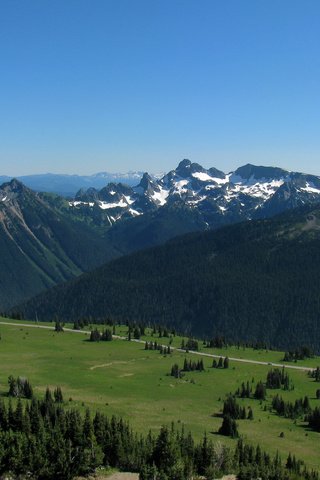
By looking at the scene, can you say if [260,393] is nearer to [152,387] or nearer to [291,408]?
[291,408]

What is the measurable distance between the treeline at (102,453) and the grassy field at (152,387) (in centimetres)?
1914

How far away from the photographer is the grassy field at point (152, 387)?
4648 inches

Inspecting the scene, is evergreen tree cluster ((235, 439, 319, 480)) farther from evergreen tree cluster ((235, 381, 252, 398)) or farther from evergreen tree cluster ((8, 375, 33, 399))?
evergreen tree cluster ((235, 381, 252, 398))

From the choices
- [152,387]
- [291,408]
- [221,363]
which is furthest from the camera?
[221,363]

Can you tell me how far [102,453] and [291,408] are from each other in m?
64.7

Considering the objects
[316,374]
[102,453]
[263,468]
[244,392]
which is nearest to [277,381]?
[244,392]

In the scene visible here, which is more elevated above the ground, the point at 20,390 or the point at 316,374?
the point at 316,374

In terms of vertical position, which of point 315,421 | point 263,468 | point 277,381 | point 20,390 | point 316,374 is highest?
point 316,374

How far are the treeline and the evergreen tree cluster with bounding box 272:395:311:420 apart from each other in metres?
44.3

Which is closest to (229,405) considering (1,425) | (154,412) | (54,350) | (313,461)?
(154,412)

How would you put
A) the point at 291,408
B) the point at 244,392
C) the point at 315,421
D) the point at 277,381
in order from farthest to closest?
the point at 277,381 → the point at 244,392 → the point at 291,408 → the point at 315,421

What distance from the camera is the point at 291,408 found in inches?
5448

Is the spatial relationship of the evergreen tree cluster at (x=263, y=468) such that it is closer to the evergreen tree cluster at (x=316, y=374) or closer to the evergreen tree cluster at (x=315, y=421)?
the evergreen tree cluster at (x=315, y=421)

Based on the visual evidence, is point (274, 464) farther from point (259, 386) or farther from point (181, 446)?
point (259, 386)
